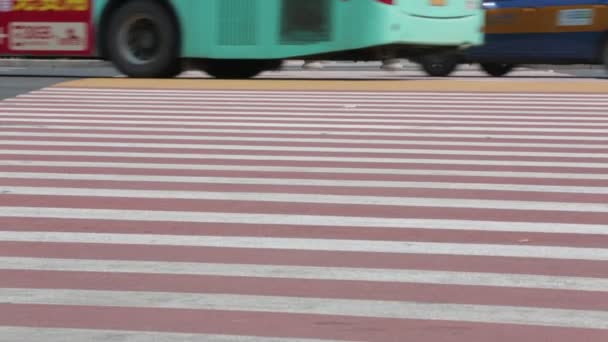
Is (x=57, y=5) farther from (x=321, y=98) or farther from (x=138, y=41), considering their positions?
(x=321, y=98)

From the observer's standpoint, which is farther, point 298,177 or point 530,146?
point 530,146

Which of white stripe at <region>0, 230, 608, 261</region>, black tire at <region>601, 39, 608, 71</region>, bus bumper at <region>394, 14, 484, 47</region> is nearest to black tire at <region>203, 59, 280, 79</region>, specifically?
bus bumper at <region>394, 14, 484, 47</region>

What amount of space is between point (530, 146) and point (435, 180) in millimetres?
2218

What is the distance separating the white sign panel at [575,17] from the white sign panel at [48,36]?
7.34m

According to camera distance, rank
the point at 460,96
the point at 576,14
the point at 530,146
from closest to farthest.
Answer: the point at 530,146, the point at 460,96, the point at 576,14

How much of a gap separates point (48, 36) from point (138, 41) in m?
1.27

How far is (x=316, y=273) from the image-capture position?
5.94 metres

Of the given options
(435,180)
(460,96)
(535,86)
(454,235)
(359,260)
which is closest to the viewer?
(359,260)

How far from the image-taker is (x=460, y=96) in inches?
631

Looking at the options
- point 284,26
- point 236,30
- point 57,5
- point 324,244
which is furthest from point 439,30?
point 324,244

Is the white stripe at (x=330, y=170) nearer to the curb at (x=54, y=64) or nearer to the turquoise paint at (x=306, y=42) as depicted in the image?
the turquoise paint at (x=306, y=42)

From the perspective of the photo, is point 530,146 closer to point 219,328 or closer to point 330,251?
point 330,251

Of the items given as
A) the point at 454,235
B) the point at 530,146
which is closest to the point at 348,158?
the point at 530,146

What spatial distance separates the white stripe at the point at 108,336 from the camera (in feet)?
15.5
